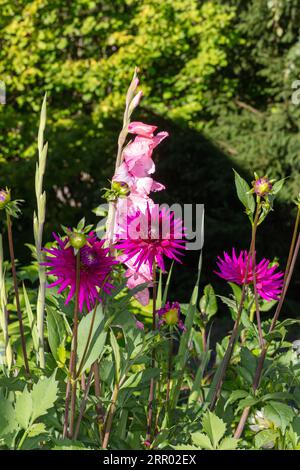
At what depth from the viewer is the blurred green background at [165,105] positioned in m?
6.16

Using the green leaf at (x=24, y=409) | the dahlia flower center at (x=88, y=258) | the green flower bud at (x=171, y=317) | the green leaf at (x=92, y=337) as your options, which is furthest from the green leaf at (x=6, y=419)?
the green flower bud at (x=171, y=317)

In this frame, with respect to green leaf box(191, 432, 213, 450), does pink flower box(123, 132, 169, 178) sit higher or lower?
higher

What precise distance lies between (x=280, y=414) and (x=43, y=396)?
479mm

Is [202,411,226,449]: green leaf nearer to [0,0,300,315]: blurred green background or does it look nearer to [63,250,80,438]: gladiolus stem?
[63,250,80,438]: gladiolus stem

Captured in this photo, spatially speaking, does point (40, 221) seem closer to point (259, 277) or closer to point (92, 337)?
point (92, 337)

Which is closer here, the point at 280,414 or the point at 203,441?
the point at 203,441

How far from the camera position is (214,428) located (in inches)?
48.6

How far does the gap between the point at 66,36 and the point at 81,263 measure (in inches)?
235

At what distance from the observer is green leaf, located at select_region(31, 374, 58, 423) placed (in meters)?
1.18

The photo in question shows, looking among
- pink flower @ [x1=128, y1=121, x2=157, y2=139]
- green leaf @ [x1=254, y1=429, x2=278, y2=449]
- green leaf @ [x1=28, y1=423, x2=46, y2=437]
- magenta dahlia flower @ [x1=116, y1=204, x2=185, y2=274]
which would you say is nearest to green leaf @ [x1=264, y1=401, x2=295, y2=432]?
green leaf @ [x1=254, y1=429, x2=278, y2=449]

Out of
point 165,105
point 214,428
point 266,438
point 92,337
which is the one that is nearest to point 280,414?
point 266,438

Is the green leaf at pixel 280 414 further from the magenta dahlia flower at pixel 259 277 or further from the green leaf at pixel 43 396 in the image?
the green leaf at pixel 43 396

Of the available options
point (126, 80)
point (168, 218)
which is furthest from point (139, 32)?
point (168, 218)

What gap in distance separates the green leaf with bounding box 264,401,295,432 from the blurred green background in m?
4.40
